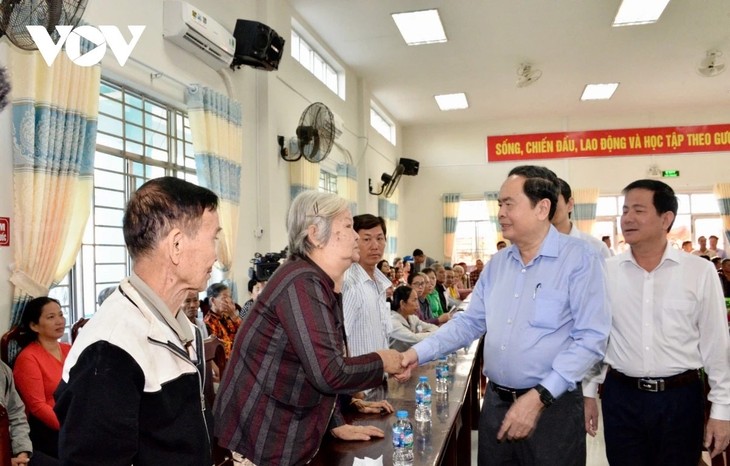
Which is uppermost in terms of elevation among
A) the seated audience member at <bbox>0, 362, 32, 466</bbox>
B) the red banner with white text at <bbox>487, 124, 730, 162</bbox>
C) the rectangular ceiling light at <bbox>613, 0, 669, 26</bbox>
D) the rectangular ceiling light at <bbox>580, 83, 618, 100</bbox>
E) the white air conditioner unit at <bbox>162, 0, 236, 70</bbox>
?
the rectangular ceiling light at <bbox>580, 83, 618, 100</bbox>

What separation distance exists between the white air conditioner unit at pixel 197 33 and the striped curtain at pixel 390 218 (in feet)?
19.3

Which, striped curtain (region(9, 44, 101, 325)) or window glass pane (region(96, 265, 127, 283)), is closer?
striped curtain (region(9, 44, 101, 325))

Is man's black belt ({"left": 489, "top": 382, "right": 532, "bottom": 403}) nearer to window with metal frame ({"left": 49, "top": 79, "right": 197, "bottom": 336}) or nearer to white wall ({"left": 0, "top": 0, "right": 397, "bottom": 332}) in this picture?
white wall ({"left": 0, "top": 0, "right": 397, "bottom": 332})

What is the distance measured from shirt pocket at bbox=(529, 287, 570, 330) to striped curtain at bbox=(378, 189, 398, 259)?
325 inches

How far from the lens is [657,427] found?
196cm

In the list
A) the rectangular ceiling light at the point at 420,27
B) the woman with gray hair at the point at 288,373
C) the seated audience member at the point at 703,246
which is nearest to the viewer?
the woman with gray hair at the point at 288,373

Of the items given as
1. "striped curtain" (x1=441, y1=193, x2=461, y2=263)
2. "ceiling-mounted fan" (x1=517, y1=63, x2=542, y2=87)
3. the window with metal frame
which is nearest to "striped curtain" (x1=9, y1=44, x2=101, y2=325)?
the window with metal frame

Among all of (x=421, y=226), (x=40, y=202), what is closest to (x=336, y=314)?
(x=40, y=202)

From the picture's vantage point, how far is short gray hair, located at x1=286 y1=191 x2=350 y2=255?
154cm

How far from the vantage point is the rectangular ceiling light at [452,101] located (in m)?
9.97


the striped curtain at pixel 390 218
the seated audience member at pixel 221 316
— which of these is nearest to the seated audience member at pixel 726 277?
the striped curtain at pixel 390 218

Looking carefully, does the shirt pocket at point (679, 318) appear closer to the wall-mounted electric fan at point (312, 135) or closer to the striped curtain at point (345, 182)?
the wall-mounted electric fan at point (312, 135)

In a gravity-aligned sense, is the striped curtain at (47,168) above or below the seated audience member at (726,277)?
above

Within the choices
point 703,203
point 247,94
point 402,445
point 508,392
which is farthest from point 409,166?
point 402,445
